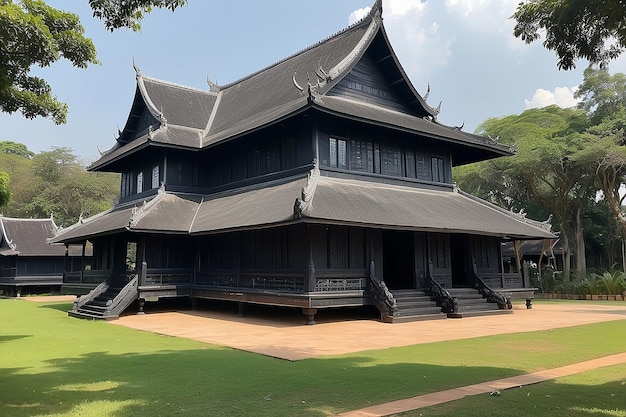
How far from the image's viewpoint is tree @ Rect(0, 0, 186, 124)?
6.91m

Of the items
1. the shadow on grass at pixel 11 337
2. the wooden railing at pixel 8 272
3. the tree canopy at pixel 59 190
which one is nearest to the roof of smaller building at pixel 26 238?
the wooden railing at pixel 8 272

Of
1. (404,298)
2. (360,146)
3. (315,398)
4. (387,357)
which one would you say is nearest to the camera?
(315,398)

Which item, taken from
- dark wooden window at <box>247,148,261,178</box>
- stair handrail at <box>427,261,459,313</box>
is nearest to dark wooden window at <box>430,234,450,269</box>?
stair handrail at <box>427,261,459,313</box>

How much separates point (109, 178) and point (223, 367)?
5224 centimetres

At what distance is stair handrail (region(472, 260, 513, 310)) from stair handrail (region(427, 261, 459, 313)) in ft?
7.22

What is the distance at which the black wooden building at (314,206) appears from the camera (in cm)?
1620

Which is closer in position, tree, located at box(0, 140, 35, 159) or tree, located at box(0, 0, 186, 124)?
tree, located at box(0, 0, 186, 124)

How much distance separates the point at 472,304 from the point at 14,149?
244 ft

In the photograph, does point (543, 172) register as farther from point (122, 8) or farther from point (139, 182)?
point (122, 8)

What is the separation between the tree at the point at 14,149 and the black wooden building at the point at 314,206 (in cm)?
5681

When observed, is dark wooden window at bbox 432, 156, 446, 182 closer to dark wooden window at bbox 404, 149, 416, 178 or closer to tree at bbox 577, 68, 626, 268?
dark wooden window at bbox 404, 149, 416, 178

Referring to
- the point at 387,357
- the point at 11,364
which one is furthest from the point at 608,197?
the point at 11,364

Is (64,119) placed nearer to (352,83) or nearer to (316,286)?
(316,286)

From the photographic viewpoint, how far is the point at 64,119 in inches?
367
